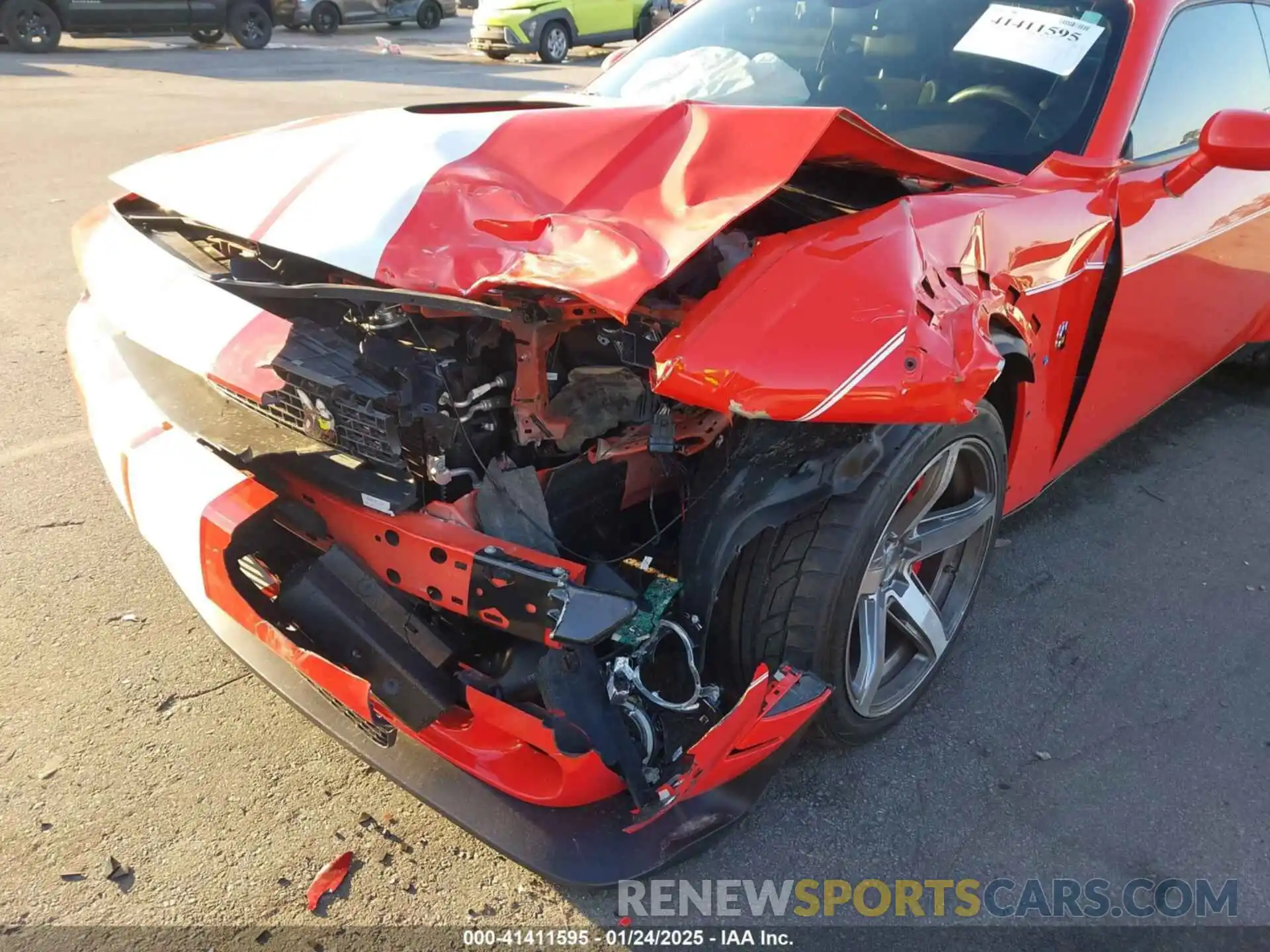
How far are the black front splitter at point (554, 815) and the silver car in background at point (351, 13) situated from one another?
64.5 feet

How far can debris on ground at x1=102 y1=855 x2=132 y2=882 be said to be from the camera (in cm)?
188

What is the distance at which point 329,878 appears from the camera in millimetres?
1893

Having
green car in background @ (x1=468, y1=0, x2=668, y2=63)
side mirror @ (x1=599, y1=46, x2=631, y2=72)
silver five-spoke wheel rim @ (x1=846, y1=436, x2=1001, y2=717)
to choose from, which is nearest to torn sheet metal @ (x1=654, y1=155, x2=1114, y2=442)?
silver five-spoke wheel rim @ (x1=846, y1=436, x2=1001, y2=717)

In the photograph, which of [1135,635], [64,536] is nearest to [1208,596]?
[1135,635]

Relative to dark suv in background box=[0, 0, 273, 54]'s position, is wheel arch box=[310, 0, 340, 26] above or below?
below

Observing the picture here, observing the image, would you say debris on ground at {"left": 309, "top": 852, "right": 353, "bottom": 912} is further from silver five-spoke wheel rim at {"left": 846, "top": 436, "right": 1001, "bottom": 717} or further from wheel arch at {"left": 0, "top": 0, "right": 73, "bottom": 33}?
wheel arch at {"left": 0, "top": 0, "right": 73, "bottom": 33}

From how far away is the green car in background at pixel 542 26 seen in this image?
15.5 metres

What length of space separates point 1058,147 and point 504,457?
5.63 feet

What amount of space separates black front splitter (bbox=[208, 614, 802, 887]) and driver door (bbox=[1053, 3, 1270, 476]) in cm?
153

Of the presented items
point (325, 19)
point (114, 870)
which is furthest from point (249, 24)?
point (114, 870)

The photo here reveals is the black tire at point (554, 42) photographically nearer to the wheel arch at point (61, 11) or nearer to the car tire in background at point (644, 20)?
the car tire in background at point (644, 20)

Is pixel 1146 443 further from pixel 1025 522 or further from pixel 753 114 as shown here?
pixel 753 114

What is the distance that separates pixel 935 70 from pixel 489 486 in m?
1.82

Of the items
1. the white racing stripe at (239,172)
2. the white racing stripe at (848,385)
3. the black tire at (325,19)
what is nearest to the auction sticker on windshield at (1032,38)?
the white racing stripe at (848,385)
